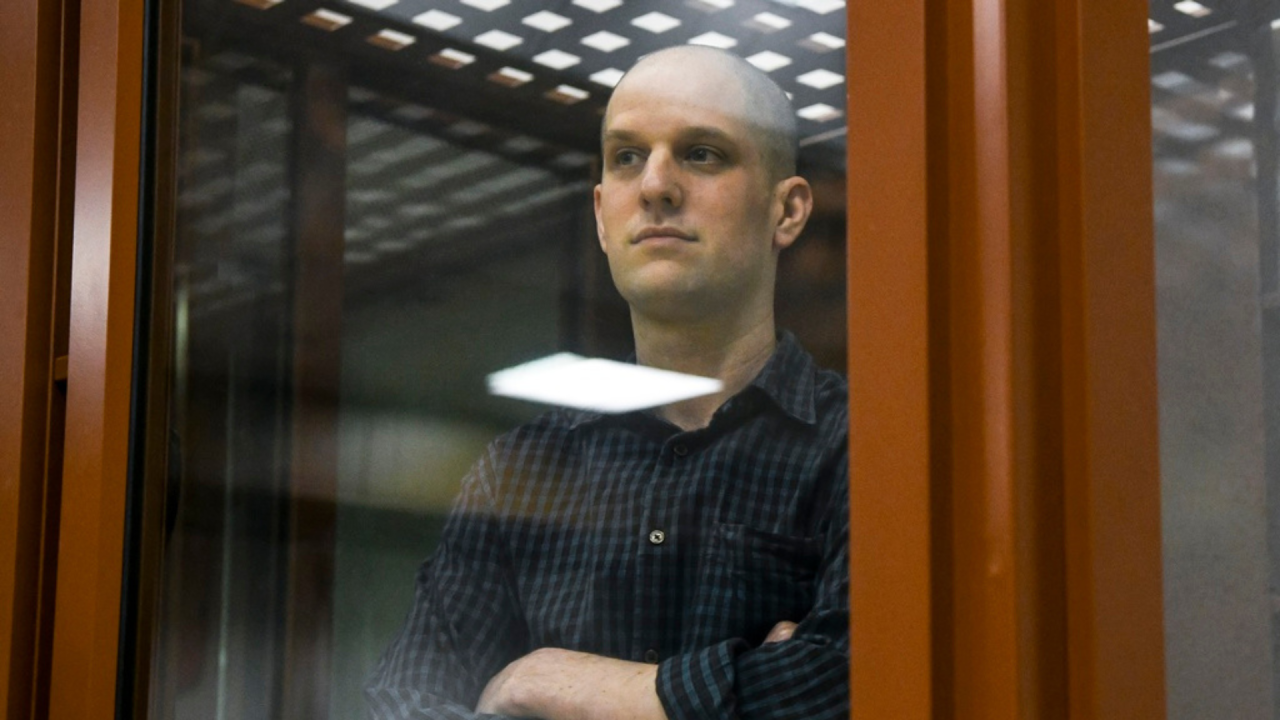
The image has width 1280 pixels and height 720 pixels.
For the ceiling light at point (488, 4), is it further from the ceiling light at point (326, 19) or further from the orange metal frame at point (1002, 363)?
the orange metal frame at point (1002, 363)

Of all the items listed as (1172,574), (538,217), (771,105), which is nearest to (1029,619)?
(1172,574)

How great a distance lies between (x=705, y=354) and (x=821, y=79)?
15 centimetres

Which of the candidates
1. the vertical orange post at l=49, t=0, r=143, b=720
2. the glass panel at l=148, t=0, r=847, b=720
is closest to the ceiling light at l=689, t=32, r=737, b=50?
the glass panel at l=148, t=0, r=847, b=720

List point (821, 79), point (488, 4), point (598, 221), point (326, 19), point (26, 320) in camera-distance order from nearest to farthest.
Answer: point (821, 79) → point (598, 221) → point (488, 4) → point (326, 19) → point (26, 320)

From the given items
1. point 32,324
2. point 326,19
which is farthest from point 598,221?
point 32,324

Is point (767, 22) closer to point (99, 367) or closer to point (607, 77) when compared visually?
point (607, 77)

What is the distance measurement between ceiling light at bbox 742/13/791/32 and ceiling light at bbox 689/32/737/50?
0.04 ft

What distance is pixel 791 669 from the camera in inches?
31.0

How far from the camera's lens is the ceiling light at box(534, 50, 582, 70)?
942 millimetres

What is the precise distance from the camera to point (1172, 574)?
2.31 ft

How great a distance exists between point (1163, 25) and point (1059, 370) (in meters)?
0.16

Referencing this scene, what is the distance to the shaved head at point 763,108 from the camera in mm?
819

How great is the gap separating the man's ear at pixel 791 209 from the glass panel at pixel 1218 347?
Result: 16 centimetres

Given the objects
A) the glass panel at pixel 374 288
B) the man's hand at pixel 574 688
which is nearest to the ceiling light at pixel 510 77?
the glass panel at pixel 374 288
